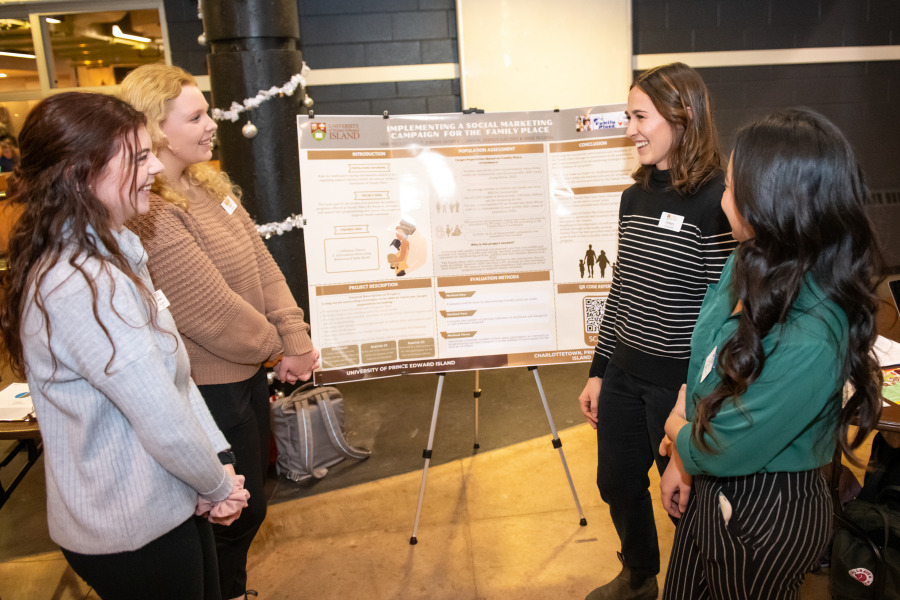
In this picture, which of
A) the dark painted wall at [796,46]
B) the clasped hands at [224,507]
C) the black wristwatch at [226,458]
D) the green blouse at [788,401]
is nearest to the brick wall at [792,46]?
the dark painted wall at [796,46]

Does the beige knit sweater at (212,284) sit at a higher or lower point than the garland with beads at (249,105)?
lower

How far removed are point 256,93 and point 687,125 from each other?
1.91m

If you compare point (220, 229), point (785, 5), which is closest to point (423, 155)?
point (220, 229)

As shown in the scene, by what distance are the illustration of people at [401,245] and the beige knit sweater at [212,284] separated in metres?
0.52

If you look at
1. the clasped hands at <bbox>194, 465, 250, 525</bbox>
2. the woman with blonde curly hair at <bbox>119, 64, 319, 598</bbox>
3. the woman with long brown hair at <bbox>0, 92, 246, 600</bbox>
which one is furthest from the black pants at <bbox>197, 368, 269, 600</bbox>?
the woman with long brown hair at <bbox>0, 92, 246, 600</bbox>

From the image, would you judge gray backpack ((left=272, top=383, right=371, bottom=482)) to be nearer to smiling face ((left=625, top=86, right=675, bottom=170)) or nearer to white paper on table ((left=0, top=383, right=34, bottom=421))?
white paper on table ((left=0, top=383, right=34, bottom=421))

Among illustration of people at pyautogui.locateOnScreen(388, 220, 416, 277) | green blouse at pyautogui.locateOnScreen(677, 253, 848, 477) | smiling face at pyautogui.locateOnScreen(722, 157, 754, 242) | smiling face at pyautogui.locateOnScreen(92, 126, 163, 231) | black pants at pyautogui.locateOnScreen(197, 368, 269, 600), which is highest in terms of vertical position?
smiling face at pyautogui.locateOnScreen(92, 126, 163, 231)

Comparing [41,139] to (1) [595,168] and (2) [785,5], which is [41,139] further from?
(2) [785,5]

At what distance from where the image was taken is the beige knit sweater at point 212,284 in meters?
1.75

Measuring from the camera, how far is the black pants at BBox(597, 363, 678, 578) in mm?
1909

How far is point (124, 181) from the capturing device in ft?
4.15

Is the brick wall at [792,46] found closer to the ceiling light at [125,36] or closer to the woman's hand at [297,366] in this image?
the ceiling light at [125,36]

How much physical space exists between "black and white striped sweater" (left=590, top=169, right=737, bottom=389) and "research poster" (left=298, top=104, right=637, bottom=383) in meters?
0.57

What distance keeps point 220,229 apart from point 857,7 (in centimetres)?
492
